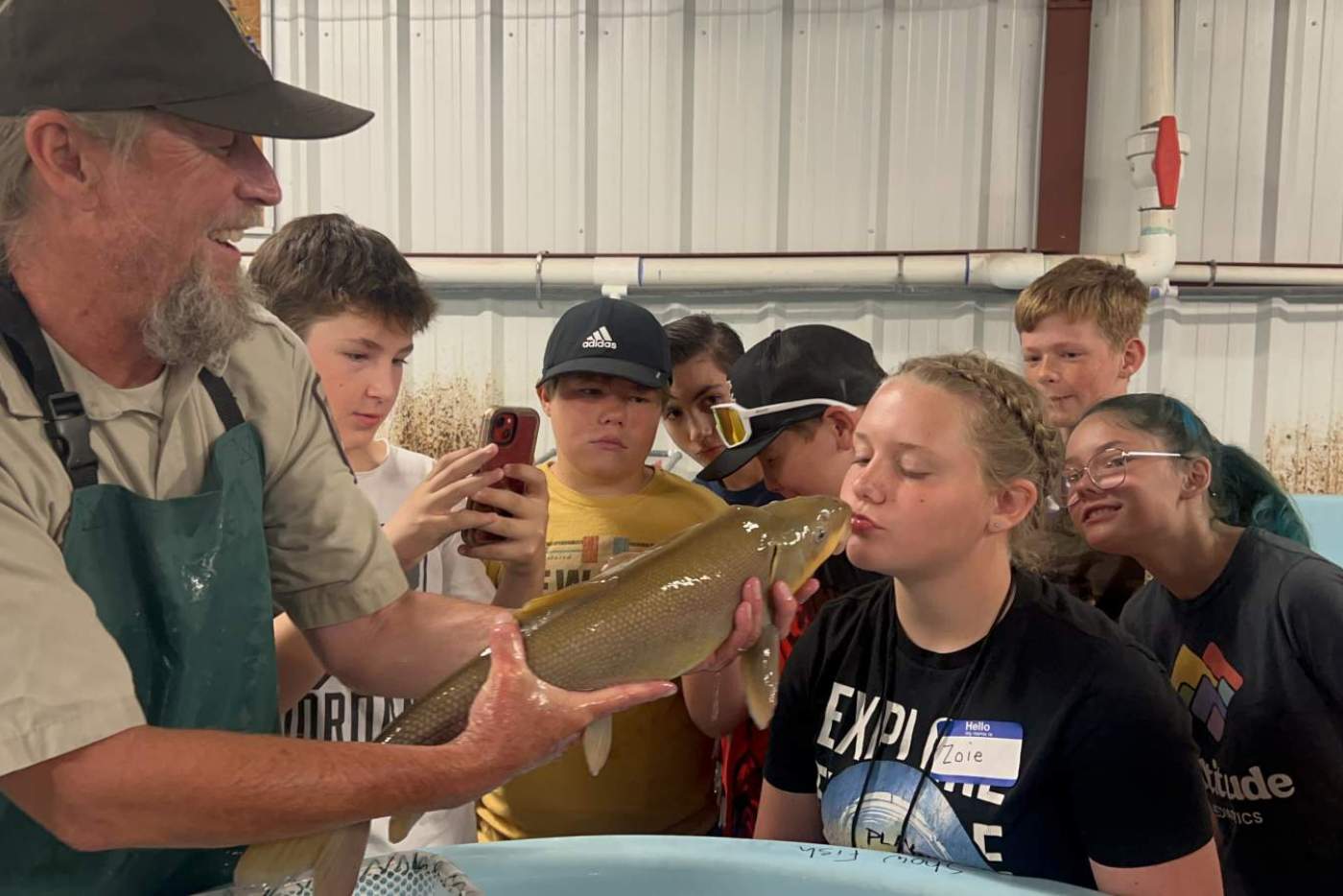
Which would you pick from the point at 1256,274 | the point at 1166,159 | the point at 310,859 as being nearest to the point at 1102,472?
the point at 310,859

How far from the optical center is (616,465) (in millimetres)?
2396

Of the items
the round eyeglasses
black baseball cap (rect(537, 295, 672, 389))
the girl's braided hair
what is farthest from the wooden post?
the girl's braided hair

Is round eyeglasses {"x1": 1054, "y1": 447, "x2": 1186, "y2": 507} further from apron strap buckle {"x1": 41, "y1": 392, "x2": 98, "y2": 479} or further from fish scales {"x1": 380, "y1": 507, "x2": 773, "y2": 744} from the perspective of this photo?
apron strap buckle {"x1": 41, "y1": 392, "x2": 98, "y2": 479}

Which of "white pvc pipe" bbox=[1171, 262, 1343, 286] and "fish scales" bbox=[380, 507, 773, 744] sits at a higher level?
"white pvc pipe" bbox=[1171, 262, 1343, 286]

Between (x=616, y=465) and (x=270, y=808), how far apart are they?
1.41 m

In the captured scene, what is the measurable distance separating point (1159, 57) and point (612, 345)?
3829 millimetres

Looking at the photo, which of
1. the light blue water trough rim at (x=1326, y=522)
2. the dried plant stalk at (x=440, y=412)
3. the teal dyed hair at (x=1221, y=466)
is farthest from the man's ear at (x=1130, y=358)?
→ the dried plant stalk at (x=440, y=412)

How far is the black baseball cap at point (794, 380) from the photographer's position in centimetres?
242

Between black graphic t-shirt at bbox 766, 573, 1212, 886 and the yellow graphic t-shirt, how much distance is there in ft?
1.80

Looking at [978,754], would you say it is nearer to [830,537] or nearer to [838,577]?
[830,537]

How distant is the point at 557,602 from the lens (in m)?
1.35

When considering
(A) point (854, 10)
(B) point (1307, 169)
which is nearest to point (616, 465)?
(A) point (854, 10)

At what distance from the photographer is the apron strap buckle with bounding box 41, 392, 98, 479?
115cm

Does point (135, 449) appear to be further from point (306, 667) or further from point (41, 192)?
point (306, 667)
